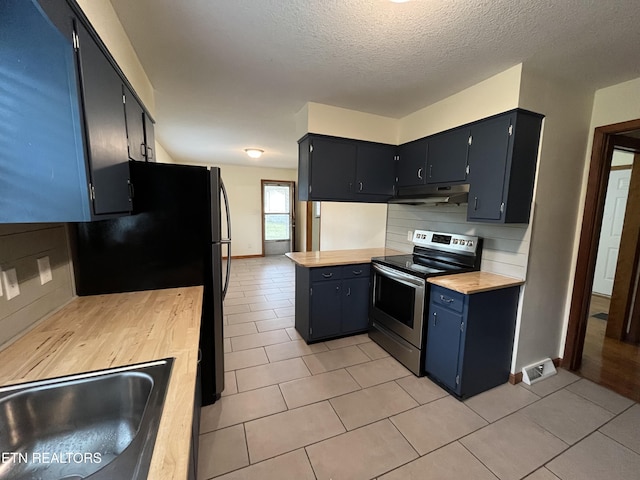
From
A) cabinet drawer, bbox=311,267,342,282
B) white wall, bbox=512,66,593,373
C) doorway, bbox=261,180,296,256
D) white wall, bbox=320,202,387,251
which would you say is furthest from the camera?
doorway, bbox=261,180,296,256

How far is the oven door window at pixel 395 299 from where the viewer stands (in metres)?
2.40

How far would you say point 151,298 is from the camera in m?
1.70

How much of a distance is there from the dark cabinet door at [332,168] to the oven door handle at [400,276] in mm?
871

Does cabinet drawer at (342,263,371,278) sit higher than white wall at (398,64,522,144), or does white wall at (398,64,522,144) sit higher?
white wall at (398,64,522,144)

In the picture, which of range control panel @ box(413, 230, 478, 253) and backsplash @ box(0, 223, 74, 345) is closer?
backsplash @ box(0, 223, 74, 345)

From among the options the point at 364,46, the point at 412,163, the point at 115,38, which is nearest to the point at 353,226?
the point at 412,163

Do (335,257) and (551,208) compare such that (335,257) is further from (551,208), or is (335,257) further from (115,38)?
(115,38)

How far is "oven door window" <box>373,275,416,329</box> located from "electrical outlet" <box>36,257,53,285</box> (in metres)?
2.43

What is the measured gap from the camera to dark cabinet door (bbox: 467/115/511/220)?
80.6 inches

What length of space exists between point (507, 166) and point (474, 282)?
91 centimetres

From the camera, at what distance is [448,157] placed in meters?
2.51

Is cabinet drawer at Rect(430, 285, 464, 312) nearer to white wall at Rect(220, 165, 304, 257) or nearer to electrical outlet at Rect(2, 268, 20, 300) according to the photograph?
electrical outlet at Rect(2, 268, 20, 300)

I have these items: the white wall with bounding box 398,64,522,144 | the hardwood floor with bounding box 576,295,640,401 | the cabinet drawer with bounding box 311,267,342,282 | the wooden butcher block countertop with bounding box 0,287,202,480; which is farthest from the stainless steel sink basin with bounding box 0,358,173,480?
the hardwood floor with bounding box 576,295,640,401

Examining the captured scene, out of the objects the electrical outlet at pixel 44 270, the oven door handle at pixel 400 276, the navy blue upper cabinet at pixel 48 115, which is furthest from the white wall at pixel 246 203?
the navy blue upper cabinet at pixel 48 115
